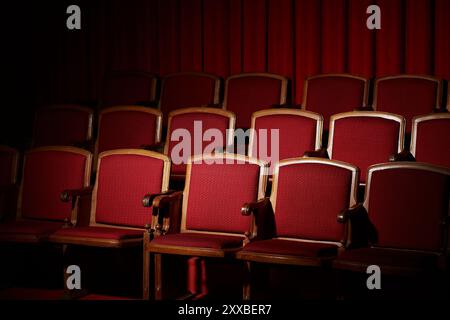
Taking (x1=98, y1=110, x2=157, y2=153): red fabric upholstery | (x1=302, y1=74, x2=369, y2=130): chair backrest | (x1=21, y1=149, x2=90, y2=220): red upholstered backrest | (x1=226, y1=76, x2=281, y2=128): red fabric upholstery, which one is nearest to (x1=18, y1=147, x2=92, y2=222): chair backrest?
(x1=21, y1=149, x2=90, y2=220): red upholstered backrest

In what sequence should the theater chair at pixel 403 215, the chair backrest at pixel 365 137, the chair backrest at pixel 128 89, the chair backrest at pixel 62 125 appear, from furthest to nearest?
1. the chair backrest at pixel 128 89
2. the chair backrest at pixel 62 125
3. the chair backrest at pixel 365 137
4. the theater chair at pixel 403 215

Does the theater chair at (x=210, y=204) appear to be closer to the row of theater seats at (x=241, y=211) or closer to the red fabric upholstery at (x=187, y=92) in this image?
the row of theater seats at (x=241, y=211)

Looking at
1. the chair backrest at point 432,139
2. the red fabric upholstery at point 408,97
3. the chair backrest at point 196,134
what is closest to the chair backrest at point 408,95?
the red fabric upholstery at point 408,97

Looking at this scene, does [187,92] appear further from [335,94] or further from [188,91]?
[335,94]

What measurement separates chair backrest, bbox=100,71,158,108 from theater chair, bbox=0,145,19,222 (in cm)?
27

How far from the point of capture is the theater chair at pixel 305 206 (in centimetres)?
97

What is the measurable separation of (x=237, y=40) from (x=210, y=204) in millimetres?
600

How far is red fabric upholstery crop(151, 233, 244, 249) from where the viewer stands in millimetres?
967

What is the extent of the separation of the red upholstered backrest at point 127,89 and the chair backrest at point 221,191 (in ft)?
1.29

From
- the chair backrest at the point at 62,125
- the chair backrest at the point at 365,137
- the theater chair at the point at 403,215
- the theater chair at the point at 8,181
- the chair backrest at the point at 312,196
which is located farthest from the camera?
the chair backrest at the point at 62,125

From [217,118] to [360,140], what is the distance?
0.25 m

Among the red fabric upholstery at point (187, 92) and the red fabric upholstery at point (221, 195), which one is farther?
the red fabric upholstery at point (187, 92)

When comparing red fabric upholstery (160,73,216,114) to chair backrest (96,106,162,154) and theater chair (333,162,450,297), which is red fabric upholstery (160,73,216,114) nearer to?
chair backrest (96,106,162,154)

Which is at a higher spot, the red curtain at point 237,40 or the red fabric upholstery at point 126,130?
the red curtain at point 237,40
